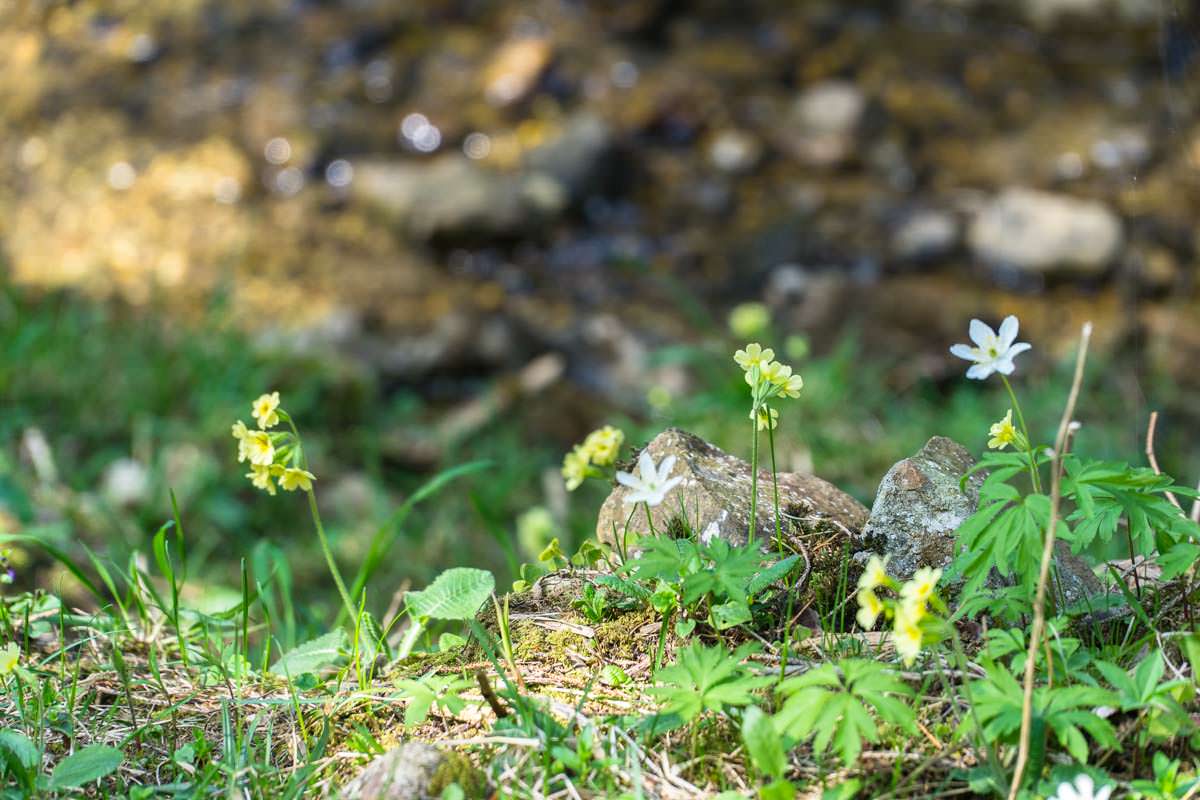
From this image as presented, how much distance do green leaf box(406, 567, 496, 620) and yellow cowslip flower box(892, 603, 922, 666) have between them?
22.9 inches

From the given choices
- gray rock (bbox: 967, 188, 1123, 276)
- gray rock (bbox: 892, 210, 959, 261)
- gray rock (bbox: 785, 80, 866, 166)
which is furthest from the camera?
gray rock (bbox: 785, 80, 866, 166)

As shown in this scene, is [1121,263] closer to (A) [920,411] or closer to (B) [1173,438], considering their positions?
(B) [1173,438]

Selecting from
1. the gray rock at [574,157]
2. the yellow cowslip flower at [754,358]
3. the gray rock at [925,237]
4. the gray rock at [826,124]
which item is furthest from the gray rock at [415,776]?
the gray rock at [826,124]

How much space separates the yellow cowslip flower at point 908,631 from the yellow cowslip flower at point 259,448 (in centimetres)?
85

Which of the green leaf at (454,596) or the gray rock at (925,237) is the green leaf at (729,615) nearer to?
the green leaf at (454,596)

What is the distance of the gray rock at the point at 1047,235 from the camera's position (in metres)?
4.29

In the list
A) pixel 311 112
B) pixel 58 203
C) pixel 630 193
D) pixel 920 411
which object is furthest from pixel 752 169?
pixel 58 203

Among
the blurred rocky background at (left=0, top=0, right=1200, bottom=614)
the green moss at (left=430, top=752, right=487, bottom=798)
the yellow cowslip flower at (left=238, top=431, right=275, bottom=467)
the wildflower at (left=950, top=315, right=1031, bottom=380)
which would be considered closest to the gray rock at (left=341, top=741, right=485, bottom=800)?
the green moss at (left=430, top=752, right=487, bottom=798)

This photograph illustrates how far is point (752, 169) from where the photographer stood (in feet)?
15.3

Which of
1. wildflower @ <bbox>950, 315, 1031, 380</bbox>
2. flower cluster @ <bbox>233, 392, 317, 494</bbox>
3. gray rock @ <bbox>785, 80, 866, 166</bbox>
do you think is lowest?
gray rock @ <bbox>785, 80, 866, 166</bbox>

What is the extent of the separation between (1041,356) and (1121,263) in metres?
0.60

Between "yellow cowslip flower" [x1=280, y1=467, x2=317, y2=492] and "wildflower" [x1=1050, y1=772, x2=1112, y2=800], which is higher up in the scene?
"yellow cowslip flower" [x1=280, y1=467, x2=317, y2=492]

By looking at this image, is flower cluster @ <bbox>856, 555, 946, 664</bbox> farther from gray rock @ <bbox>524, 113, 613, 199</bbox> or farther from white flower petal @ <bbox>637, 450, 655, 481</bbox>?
gray rock @ <bbox>524, 113, 613, 199</bbox>

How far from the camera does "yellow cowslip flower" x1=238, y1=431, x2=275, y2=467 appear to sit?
145cm
